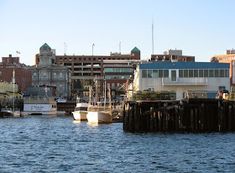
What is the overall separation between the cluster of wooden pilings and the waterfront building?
40.7 m

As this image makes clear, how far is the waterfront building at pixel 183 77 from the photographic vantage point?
12738 cm

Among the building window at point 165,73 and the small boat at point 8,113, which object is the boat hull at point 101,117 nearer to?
the building window at point 165,73

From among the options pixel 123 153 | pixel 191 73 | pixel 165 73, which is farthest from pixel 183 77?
pixel 123 153

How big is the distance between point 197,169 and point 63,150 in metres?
19.8

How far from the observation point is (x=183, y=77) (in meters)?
128

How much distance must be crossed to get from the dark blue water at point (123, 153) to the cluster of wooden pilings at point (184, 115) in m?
4.16

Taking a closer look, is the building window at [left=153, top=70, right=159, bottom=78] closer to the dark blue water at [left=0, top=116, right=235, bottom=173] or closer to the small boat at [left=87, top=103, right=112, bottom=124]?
the small boat at [left=87, top=103, right=112, bottom=124]

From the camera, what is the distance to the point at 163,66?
128250 mm

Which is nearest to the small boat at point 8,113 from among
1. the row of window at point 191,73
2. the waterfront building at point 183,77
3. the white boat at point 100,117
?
the waterfront building at point 183,77

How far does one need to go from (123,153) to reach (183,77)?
67.7 metres

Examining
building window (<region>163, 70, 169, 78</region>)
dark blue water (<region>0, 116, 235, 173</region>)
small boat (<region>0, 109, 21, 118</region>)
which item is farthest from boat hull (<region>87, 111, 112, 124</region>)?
small boat (<region>0, 109, 21, 118</region>)

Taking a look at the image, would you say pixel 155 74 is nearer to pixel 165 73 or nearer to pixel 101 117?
pixel 165 73

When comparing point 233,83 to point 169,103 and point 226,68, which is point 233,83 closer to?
point 226,68

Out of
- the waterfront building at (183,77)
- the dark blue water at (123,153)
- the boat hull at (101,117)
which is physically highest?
the waterfront building at (183,77)
